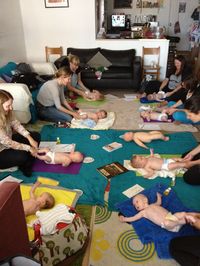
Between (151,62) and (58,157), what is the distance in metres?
3.73

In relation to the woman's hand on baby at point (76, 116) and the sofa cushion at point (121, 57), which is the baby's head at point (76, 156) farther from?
the sofa cushion at point (121, 57)

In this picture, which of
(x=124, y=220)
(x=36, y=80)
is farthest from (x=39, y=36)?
(x=124, y=220)

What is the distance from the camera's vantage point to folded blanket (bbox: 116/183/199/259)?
1.83 metres

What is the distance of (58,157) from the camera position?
8.87ft

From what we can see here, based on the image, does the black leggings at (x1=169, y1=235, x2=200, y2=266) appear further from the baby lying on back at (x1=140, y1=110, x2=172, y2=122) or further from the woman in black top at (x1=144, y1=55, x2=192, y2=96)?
→ the woman in black top at (x1=144, y1=55, x2=192, y2=96)

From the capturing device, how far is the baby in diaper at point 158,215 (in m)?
1.85

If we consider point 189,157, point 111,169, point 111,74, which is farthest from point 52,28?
point 189,157

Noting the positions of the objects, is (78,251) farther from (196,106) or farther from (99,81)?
(99,81)

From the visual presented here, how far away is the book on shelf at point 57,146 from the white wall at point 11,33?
2.26m

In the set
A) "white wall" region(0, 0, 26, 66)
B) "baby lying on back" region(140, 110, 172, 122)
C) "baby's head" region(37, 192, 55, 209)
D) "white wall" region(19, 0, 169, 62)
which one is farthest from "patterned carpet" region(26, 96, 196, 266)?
"white wall" region(19, 0, 169, 62)

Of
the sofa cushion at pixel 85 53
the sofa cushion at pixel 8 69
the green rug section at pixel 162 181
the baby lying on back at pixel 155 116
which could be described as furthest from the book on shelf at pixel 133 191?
the sofa cushion at pixel 85 53

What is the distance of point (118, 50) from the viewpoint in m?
5.36

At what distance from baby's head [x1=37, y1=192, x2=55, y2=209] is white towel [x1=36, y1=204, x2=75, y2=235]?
95 millimetres

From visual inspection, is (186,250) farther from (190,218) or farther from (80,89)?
(80,89)
